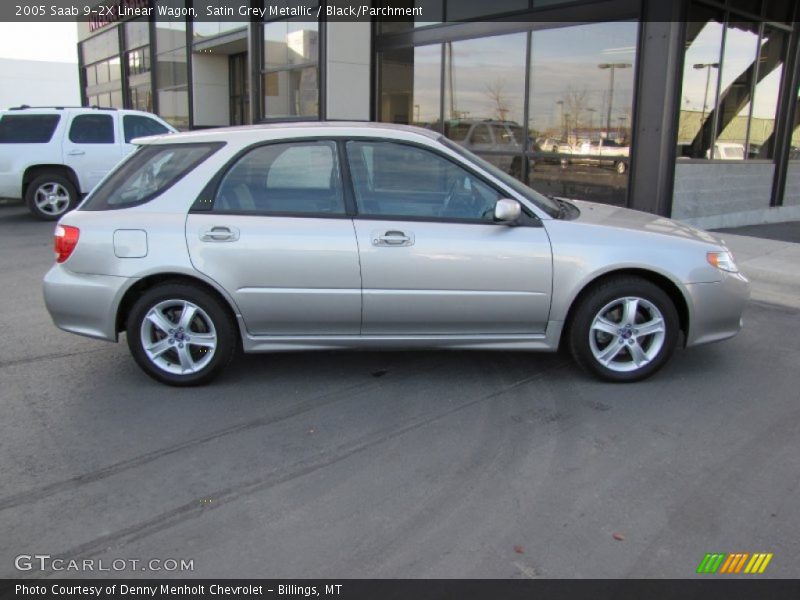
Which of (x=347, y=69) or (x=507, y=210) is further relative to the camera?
(x=347, y=69)

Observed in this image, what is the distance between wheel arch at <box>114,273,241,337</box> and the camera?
4.35 meters

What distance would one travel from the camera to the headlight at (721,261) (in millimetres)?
4484

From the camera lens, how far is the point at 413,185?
14.6 feet

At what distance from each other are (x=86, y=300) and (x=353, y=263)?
1.77 metres

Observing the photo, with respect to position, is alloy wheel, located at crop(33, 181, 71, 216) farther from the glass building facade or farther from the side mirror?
the side mirror

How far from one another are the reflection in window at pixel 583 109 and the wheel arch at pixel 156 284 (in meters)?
7.59

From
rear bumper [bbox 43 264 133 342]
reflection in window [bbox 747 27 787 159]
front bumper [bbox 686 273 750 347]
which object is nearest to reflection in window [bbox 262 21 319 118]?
reflection in window [bbox 747 27 787 159]

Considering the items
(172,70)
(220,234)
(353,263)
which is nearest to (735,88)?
(353,263)

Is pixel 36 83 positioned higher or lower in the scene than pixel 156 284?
higher

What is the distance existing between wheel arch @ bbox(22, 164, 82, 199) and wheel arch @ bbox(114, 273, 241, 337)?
8610 mm

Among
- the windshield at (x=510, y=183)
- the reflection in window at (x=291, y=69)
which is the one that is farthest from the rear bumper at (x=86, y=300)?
the reflection in window at (x=291, y=69)

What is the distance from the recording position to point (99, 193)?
455 cm
